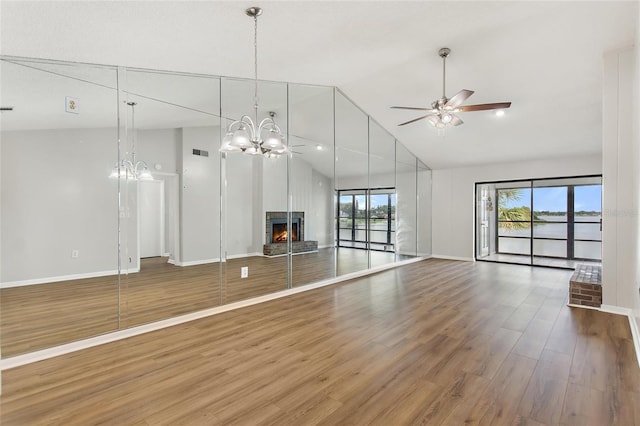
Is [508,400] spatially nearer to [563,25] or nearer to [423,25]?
[423,25]

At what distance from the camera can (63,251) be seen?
3.35 metres

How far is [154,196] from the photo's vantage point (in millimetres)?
3967

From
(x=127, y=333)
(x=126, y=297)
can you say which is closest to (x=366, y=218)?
(x=126, y=297)

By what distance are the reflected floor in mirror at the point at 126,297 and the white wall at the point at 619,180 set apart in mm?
4225

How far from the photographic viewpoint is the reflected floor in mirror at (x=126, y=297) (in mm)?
2906

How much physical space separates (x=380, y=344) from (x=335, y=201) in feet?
10.8

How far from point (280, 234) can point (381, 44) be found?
3083mm

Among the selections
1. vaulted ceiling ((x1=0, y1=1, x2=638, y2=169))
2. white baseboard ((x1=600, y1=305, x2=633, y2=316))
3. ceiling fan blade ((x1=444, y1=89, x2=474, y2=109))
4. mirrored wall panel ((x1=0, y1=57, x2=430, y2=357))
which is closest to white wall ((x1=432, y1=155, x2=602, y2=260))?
vaulted ceiling ((x1=0, y1=1, x2=638, y2=169))

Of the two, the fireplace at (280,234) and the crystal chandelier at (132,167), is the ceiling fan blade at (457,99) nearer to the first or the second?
the fireplace at (280,234)

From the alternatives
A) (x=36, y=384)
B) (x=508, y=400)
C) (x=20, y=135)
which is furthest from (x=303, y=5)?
(x=36, y=384)

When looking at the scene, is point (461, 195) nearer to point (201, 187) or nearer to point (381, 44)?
point (381, 44)

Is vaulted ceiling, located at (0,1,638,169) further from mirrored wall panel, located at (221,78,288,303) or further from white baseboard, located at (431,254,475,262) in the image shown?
white baseboard, located at (431,254,475,262)

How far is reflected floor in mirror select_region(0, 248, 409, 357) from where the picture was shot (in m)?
2.91

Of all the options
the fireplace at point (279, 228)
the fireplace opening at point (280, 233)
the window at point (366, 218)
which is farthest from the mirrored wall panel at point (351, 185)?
the fireplace opening at point (280, 233)
